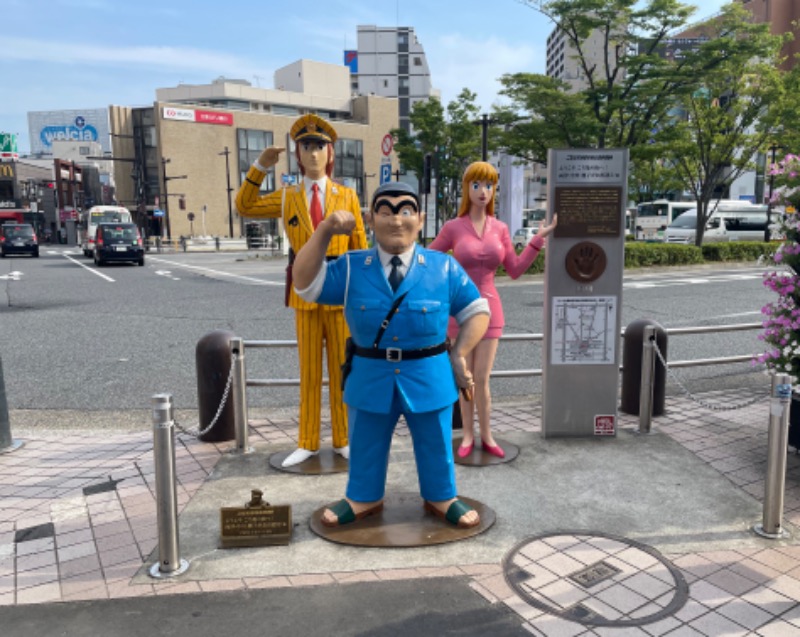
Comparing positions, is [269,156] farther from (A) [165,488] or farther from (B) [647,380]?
(B) [647,380]

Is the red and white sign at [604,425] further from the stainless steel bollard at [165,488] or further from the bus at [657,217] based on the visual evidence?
the bus at [657,217]

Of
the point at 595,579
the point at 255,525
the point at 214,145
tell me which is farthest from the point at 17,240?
the point at 595,579

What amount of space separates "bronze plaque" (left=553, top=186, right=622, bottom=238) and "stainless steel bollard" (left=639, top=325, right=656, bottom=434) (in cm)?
86

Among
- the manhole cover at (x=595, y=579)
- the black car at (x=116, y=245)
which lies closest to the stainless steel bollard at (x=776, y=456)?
the manhole cover at (x=595, y=579)

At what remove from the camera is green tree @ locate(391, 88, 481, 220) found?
1182 inches

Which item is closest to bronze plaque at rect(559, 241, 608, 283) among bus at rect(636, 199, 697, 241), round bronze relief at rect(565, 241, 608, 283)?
Answer: round bronze relief at rect(565, 241, 608, 283)

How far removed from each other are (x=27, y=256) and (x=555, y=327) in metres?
33.1

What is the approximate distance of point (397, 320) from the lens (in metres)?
3.10

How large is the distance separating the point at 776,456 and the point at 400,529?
1998 millimetres

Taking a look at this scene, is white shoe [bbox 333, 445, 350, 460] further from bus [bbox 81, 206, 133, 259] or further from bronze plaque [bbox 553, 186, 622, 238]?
bus [bbox 81, 206, 133, 259]

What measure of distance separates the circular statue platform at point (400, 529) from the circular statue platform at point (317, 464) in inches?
21.3

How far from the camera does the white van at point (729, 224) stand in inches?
A: 1178

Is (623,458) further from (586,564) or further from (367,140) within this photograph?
(367,140)

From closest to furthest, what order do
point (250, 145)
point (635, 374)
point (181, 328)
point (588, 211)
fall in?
1. point (588, 211)
2. point (635, 374)
3. point (181, 328)
4. point (250, 145)
